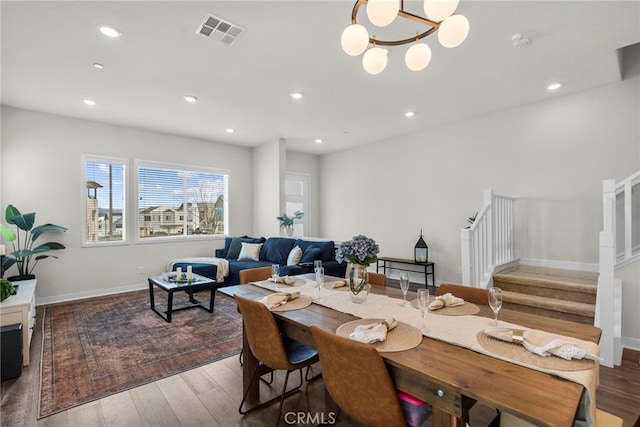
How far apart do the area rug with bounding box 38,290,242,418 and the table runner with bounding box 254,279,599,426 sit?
1.41 meters

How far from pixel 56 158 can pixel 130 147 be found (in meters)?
0.98

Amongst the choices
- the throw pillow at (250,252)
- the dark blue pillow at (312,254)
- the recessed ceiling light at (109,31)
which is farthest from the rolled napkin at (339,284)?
the throw pillow at (250,252)

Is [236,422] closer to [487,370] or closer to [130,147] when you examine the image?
[487,370]

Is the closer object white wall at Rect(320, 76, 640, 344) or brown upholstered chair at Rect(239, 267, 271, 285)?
brown upholstered chair at Rect(239, 267, 271, 285)

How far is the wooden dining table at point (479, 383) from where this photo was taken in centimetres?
88

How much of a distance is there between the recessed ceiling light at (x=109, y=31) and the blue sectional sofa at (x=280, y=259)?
3275mm

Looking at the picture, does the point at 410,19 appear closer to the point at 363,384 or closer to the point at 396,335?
the point at 396,335

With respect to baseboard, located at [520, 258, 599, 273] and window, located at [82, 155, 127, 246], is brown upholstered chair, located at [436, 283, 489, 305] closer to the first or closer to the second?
baseboard, located at [520, 258, 599, 273]

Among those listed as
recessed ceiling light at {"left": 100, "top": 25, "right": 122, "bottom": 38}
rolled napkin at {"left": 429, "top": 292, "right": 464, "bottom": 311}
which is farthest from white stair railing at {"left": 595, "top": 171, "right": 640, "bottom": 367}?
recessed ceiling light at {"left": 100, "top": 25, "right": 122, "bottom": 38}

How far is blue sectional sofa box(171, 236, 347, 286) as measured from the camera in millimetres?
4723

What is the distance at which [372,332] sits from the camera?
1.34 meters

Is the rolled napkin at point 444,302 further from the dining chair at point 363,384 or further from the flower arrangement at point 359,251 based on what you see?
the dining chair at point 363,384

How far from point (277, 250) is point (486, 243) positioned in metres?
3.15

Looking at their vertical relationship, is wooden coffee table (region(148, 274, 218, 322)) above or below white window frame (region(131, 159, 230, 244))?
below
